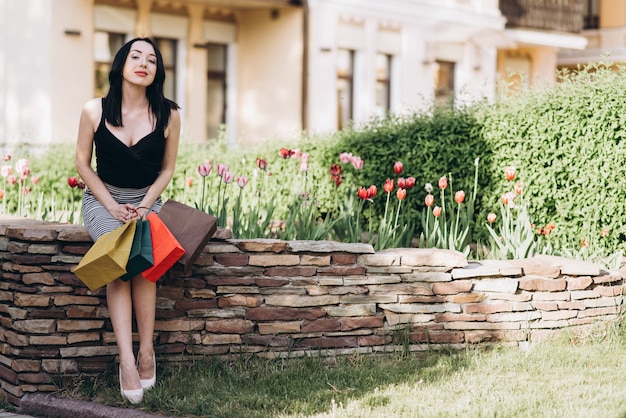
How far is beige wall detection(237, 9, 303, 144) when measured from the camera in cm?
2353

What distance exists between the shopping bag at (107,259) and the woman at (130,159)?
225 millimetres

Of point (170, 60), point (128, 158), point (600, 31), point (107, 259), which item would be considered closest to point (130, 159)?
point (128, 158)

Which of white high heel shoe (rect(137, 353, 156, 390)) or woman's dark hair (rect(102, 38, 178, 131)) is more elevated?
woman's dark hair (rect(102, 38, 178, 131))

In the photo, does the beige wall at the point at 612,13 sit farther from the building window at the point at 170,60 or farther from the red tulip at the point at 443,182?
the red tulip at the point at 443,182

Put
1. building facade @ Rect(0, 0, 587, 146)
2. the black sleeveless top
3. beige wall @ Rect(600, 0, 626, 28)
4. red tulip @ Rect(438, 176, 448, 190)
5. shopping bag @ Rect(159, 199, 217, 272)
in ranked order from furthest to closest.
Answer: beige wall @ Rect(600, 0, 626, 28), building facade @ Rect(0, 0, 587, 146), red tulip @ Rect(438, 176, 448, 190), the black sleeveless top, shopping bag @ Rect(159, 199, 217, 272)

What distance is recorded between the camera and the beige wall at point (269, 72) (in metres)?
23.5

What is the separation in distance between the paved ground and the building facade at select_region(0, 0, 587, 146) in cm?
1091

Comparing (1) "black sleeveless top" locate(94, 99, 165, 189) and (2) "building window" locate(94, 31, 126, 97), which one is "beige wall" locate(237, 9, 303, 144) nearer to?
(2) "building window" locate(94, 31, 126, 97)

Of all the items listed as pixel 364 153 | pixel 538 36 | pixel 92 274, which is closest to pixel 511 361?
pixel 92 274

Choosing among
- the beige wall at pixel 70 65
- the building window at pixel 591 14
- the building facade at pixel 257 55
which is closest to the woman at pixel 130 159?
the building facade at pixel 257 55

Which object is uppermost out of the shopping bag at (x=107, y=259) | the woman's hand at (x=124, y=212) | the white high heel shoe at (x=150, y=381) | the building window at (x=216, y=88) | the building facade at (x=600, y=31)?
the building facade at (x=600, y=31)

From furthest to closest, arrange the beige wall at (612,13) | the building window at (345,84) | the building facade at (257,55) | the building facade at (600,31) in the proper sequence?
the beige wall at (612,13) < the building facade at (600,31) < the building window at (345,84) < the building facade at (257,55)

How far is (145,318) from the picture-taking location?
637cm

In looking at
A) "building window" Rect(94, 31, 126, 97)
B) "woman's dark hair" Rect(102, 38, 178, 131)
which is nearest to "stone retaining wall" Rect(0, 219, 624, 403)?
"woman's dark hair" Rect(102, 38, 178, 131)
